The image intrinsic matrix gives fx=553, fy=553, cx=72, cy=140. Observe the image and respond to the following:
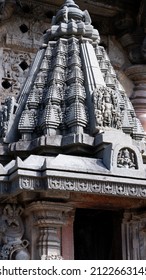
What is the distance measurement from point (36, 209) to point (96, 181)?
2.08 feet

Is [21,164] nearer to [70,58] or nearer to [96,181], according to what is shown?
[96,181]

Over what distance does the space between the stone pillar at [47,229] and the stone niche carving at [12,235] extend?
0.11 metres

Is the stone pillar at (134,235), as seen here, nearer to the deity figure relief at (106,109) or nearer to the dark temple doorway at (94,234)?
the dark temple doorway at (94,234)

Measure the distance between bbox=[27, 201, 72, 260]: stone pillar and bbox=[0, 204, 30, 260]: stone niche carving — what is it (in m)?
0.11

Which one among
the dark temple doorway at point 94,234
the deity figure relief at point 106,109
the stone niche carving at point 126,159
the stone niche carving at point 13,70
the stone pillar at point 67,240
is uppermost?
the stone niche carving at point 13,70

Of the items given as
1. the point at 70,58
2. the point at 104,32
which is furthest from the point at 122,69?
the point at 70,58

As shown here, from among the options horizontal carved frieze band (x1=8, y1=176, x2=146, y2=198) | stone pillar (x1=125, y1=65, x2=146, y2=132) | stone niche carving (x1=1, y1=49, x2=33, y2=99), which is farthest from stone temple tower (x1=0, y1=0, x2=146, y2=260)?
stone pillar (x1=125, y1=65, x2=146, y2=132)

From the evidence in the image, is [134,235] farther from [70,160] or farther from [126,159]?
[70,160]

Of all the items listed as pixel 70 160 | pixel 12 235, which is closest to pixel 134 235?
pixel 70 160

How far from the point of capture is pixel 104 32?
34.6ft

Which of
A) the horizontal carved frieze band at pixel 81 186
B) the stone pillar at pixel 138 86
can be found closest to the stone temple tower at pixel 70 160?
the horizontal carved frieze band at pixel 81 186

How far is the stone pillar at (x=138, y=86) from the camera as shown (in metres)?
10.1

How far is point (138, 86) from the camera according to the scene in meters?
10.4
